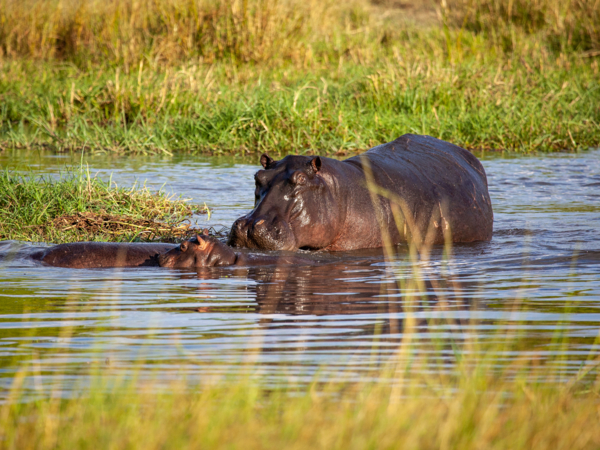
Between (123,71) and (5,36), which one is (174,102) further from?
(5,36)

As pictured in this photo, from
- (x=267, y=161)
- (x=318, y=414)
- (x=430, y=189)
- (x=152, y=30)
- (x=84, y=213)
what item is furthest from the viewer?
(x=152, y=30)

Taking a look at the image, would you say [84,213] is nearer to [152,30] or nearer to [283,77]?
[283,77]

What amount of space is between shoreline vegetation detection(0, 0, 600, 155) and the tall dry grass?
2cm

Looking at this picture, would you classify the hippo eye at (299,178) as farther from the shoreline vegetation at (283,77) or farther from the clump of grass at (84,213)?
the shoreline vegetation at (283,77)

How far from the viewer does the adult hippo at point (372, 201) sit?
5.57 meters

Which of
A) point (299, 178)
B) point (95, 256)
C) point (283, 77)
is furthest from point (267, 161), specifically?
point (283, 77)

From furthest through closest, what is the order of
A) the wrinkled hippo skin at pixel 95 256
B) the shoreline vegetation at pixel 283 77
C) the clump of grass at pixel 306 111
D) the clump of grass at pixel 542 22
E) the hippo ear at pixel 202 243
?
the clump of grass at pixel 542 22 → the shoreline vegetation at pixel 283 77 → the clump of grass at pixel 306 111 → the wrinkled hippo skin at pixel 95 256 → the hippo ear at pixel 202 243

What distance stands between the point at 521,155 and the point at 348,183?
512 cm

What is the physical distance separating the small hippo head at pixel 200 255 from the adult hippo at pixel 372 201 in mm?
178

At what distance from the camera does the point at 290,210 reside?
5.59m

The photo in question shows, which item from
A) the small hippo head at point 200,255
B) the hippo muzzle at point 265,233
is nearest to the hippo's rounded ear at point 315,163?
the hippo muzzle at point 265,233

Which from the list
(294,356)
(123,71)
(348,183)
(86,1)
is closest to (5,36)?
(86,1)

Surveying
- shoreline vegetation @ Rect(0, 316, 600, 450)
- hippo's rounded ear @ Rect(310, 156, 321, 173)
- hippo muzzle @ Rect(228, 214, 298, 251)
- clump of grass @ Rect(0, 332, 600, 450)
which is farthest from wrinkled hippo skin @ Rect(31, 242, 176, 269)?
clump of grass @ Rect(0, 332, 600, 450)

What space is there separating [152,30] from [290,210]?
9.57 meters
